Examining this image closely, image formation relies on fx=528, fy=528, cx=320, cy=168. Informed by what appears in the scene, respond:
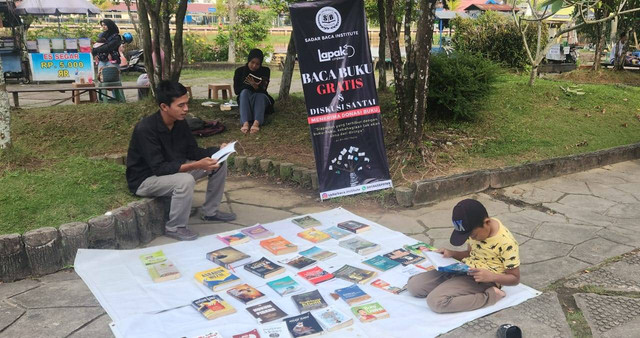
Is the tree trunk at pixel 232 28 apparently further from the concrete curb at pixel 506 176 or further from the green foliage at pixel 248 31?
the concrete curb at pixel 506 176

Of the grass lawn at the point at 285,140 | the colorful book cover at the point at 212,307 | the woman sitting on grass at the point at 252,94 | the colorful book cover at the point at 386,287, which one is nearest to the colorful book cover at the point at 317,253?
the colorful book cover at the point at 386,287

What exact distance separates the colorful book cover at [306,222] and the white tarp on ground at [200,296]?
0.92ft

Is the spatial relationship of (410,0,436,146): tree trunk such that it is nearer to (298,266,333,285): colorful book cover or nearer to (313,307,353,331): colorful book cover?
(298,266,333,285): colorful book cover

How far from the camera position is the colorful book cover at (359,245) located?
421 centimetres

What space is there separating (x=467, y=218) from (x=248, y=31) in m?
17.9

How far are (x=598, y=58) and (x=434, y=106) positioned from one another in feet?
25.2

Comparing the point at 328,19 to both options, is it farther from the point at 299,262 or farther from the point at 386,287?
the point at 386,287

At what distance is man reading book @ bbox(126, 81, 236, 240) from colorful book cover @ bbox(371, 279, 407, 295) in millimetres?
1659

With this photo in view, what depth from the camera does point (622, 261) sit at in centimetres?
408

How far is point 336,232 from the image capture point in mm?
4625

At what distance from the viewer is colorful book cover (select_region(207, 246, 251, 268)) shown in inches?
157

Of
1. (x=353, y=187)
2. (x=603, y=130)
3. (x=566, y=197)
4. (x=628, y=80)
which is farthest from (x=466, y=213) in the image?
(x=628, y=80)

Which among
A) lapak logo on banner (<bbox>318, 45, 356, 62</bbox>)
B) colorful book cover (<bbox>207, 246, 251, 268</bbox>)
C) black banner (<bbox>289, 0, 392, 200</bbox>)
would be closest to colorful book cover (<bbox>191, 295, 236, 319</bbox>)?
colorful book cover (<bbox>207, 246, 251, 268</bbox>)

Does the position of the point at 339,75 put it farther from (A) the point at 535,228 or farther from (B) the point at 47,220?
(B) the point at 47,220
